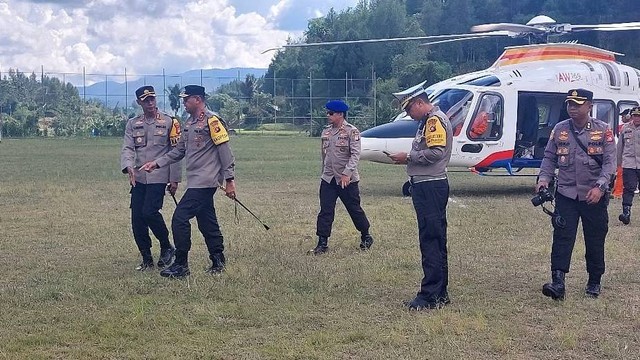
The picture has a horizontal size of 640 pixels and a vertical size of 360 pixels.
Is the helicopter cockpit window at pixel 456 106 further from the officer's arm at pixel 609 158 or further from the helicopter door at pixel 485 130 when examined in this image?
the officer's arm at pixel 609 158

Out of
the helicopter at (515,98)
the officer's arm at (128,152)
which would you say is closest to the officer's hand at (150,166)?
the officer's arm at (128,152)

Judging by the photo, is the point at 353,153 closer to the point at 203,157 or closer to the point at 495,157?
the point at 203,157

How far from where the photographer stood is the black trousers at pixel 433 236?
6.40 meters

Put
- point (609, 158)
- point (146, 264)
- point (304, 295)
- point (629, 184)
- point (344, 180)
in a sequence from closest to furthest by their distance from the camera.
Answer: point (609, 158) → point (304, 295) → point (146, 264) → point (344, 180) → point (629, 184)

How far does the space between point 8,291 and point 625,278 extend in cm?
548

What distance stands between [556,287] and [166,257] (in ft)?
12.3

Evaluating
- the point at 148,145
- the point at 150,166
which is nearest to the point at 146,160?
the point at 148,145

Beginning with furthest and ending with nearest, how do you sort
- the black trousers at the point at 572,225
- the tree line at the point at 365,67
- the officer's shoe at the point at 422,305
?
the tree line at the point at 365,67 < the black trousers at the point at 572,225 < the officer's shoe at the point at 422,305

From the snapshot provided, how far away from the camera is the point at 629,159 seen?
11211 mm

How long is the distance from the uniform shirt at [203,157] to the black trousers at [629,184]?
6.10 meters

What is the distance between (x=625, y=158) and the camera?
11266 mm

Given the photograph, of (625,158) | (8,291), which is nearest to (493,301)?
(8,291)

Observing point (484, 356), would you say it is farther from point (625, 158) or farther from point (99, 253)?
point (625, 158)

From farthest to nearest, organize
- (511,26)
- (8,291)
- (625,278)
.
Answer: (511,26) < (625,278) < (8,291)
